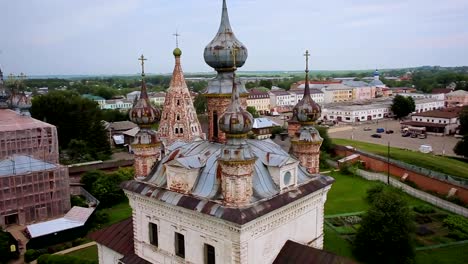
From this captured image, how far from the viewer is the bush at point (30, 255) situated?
82.5 ft

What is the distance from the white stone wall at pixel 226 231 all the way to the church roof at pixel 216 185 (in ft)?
0.84

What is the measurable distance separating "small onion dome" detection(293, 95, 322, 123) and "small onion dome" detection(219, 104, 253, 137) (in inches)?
163

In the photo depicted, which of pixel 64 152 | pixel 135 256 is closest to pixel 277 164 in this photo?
pixel 135 256

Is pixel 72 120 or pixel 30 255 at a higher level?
pixel 72 120

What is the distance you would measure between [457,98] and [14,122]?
4352 inches

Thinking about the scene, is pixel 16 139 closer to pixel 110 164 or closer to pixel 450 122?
pixel 110 164

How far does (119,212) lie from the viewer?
33.1m

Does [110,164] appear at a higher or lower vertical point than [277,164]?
lower

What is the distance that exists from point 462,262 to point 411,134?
171 ft

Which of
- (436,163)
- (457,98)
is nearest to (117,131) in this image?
(436,163)

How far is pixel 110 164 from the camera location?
44656mm

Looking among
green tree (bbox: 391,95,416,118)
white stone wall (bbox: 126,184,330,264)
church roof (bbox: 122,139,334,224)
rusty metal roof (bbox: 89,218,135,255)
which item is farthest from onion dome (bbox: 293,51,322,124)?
green tree (bbox: 391,95,416,118)

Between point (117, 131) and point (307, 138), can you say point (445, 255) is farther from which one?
point (117, 131)

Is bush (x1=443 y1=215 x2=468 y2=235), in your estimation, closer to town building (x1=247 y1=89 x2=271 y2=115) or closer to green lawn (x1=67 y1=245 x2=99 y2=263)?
green lawn (x1=67 y1=245 x2=99 y2=263)
